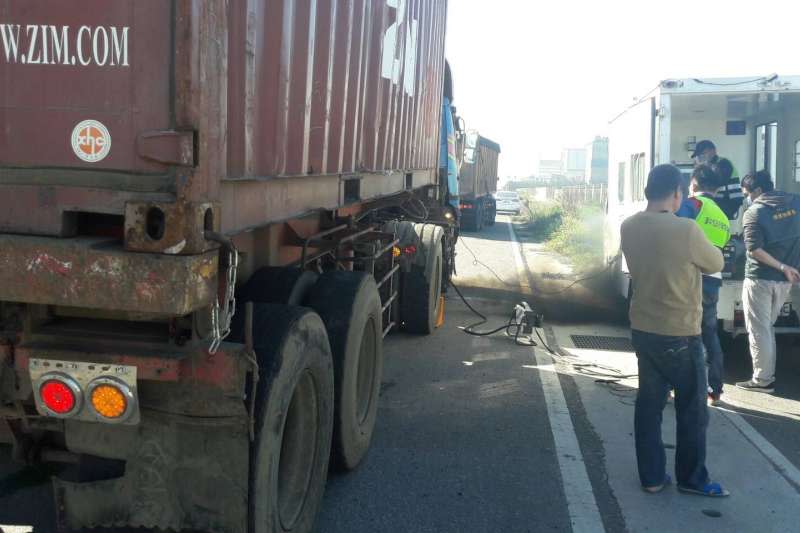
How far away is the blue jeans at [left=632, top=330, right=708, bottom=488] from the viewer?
4.57 meters

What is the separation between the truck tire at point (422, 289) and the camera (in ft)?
28.6

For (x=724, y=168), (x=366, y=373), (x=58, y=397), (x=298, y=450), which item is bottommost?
(x=298, y=450)

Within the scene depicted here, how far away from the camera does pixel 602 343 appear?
29.3ft

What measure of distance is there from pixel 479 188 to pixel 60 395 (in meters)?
25.9

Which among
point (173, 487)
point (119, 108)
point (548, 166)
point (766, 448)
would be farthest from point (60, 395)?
point (548, 166)

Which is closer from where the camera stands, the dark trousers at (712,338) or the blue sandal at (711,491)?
the blue sandal at (711,491)

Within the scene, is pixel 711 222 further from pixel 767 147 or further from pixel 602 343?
pixel 767 147

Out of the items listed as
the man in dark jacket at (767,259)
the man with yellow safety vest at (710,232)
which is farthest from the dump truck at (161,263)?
the man in dark jacket at (767,259)

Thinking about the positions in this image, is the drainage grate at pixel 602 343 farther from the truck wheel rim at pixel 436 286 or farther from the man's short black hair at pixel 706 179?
the man's short black hair at pixel 706 179

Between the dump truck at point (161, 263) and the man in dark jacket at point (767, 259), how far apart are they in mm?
4270

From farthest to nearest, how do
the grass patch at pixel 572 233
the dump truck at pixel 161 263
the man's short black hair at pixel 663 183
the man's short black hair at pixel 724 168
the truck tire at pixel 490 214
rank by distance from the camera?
the truck tire at pixel 490 214
the grass patch at pixel 572 233
the man's short black hair at pixel 724 168
the man's short black hair at pixel 663 183
the dump truck at pixel 161 263

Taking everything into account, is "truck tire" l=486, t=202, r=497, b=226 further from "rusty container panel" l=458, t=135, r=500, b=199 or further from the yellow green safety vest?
the yellow green safety vest

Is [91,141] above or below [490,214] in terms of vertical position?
below

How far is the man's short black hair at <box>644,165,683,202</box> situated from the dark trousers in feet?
5.45
